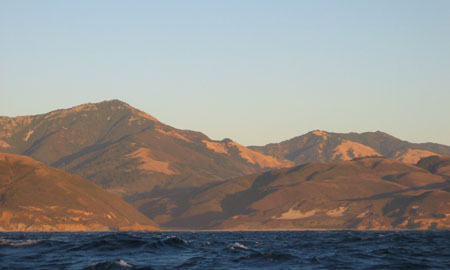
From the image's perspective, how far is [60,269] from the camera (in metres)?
73.2

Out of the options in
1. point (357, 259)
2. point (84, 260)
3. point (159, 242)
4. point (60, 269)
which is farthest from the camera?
point (159, 242)

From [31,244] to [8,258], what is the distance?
92.2 feet

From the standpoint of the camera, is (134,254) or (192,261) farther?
(134,254)

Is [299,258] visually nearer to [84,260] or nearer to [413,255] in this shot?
[413,255]

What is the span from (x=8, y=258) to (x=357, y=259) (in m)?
44.4

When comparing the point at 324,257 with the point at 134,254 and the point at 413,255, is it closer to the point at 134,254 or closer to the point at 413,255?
the point at 413,255

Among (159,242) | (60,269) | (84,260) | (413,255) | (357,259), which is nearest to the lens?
(60,269)

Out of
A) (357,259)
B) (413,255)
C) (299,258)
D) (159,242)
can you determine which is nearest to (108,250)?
(159,242)

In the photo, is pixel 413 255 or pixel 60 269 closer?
pixel 60 269

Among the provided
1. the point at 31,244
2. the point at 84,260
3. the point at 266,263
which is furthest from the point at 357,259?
the point at 31,244

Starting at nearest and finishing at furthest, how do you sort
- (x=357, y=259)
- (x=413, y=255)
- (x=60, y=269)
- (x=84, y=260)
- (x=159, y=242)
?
1. (x=60, y=269)
2. (x=84, y=260)
3. (x=357, y=259)
4. (x=413, y=255)
5. (x=159, y=242)

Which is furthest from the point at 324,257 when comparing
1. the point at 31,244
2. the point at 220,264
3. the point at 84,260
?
the point at 31,244

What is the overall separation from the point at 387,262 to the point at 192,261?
23883mm

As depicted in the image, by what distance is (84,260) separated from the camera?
82.1m
